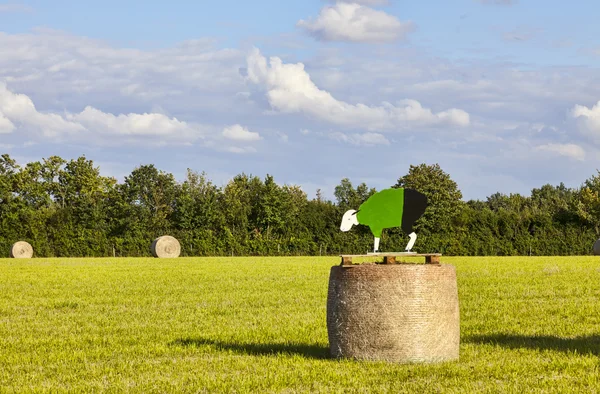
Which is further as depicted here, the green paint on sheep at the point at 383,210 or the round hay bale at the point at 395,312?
the green paint on sheep at the point at 383,210

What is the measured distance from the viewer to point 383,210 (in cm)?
1059

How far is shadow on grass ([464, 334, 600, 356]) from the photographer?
34.9 ft

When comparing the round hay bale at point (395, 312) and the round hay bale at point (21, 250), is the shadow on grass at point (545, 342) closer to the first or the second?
the round hay bale at point (395, 312)

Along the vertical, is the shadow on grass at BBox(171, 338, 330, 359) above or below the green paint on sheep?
below

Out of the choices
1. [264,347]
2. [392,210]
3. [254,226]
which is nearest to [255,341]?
[264,347]

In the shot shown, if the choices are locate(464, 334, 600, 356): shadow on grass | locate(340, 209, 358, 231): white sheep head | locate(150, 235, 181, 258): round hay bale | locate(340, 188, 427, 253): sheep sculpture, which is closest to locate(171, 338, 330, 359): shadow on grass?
locate(340, 188, 427, 253): sheep sculpture

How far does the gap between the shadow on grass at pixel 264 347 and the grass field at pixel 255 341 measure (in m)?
0.02

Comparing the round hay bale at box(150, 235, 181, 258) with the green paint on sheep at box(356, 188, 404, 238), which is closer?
the green paint on sheep at box(356, 188, 404, 238)

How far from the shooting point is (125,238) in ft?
187

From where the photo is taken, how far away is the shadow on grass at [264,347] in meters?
10.4

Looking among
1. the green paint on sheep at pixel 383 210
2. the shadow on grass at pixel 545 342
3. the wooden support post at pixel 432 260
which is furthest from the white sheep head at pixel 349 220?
the shadow on grass at pixel 545 342

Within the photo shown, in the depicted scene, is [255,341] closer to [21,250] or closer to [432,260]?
[432,260]

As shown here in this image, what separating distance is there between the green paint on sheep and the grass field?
194cm

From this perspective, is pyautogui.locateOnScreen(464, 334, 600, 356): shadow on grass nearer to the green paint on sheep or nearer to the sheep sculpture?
the sheep sculpture
